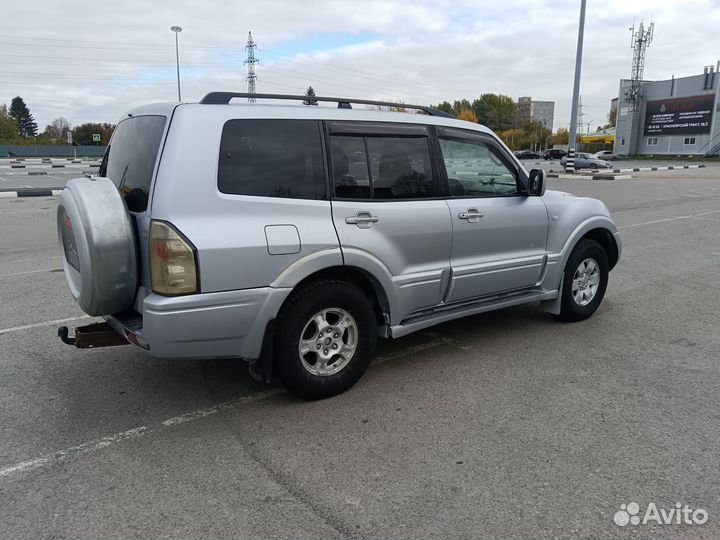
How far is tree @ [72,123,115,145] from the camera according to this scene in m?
84.2

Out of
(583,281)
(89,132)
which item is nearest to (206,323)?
(583,281)

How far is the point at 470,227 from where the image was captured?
432 centimetres

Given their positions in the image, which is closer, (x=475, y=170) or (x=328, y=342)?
(x=328, y=342)

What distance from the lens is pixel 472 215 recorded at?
4.33 metres

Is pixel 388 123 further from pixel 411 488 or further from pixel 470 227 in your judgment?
pixel 411 488

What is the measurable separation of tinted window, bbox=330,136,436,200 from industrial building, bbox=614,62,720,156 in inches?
2427

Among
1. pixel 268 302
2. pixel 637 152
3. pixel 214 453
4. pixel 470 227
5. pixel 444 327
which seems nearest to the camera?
pixel 214 453

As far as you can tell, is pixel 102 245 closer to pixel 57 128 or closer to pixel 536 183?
pixel 536 183

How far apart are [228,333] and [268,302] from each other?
0.29 m

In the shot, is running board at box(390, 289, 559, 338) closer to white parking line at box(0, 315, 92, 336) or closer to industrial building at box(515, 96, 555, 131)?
white parking line at box(0, 315, 92, 336)

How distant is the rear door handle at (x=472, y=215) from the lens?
4.27 m

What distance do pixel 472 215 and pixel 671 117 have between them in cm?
6438

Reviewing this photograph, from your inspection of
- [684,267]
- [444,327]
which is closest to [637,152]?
[684,267]
